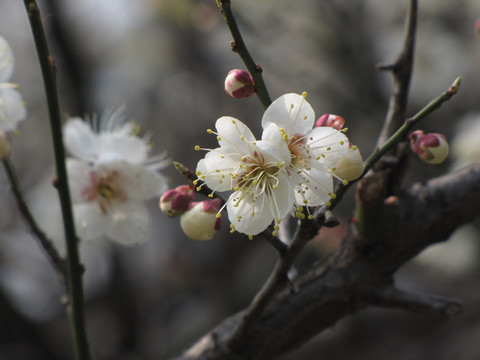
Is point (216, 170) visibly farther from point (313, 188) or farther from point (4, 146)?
point (4, 146)

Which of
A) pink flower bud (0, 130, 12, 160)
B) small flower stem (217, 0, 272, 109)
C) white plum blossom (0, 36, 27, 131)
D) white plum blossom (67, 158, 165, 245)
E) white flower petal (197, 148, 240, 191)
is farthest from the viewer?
white plum blossom (67, 158, 165, 245)

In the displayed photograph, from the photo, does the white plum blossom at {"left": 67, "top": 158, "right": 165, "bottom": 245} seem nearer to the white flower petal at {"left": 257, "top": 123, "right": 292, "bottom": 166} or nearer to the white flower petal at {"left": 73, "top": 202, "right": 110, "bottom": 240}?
the white flower petal at {"left": 73, "top": 202, "right": 110, "bottom": 240}

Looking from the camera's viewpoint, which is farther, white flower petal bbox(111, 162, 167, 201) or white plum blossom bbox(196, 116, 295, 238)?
white flower petal bbox(111, 162, 167, 201)

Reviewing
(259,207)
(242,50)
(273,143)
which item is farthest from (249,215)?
(242,50)

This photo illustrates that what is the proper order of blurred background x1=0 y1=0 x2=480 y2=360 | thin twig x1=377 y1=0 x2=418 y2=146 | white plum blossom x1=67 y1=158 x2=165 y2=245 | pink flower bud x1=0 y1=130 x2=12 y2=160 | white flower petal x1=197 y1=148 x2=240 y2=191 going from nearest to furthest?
white flower petal x1=197 y1=148 x2=240 y2=191 < pink flower bud x1=0 y1=130 x2=12 y2=160 < thin twig x1=377 y1=0 x2=418 y2=146 < white plum blossom x1=67 y1=158 x2=165 y2=245 < blurred background x1=0 y1=0 x2=480 y2=360

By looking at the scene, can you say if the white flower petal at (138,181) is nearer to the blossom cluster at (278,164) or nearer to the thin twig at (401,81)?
the blossom cluster at (278,164)

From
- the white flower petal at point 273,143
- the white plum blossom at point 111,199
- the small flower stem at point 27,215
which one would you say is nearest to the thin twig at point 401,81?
the white flower petal at point 273,143

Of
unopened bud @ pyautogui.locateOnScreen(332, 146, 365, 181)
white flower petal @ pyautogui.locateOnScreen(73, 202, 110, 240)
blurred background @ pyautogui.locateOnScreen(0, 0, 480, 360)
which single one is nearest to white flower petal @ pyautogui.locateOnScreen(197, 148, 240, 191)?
unopened bud @ pyautogui.locateOnScreen(332, 146, 365, 181)
